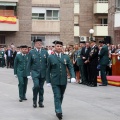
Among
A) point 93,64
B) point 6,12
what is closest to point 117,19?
point 6,12

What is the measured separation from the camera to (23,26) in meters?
47.0

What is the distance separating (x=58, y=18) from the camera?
1912 inches

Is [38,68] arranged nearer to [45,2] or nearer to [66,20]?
[45,2]

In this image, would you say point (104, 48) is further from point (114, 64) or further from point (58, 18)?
point (58, 18)

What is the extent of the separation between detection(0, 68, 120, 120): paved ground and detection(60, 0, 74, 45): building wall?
3101cm

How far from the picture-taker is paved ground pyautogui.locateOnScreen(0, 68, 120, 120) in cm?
1120

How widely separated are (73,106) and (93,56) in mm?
6344

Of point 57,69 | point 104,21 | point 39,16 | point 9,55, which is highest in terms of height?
point 39,16

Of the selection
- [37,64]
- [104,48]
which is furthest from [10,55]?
[37,64]

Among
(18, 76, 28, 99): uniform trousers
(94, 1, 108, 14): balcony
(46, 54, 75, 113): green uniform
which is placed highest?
(94, 1, 108, 14): balcony

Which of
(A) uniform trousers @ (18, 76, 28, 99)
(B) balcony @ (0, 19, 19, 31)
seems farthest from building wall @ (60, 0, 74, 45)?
(A) uniform trousers @ (18, 76, 28, 99)

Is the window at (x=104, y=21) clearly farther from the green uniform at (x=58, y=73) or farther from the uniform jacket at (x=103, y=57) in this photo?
the green uniform at (x=58, y=73)

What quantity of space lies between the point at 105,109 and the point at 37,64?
7.70 ft

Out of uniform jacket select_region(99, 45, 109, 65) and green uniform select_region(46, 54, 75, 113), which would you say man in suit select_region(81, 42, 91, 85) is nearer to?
uniform jacket select_region(99, 45, 109, 65)
